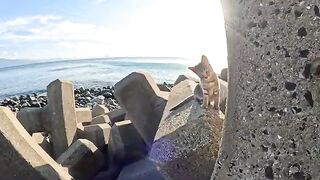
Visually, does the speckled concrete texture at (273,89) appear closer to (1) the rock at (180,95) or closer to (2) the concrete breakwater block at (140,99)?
(1) the rock at (180,95)

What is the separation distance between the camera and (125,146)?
108 inches

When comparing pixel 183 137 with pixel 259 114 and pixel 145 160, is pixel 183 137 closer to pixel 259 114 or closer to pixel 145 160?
pixel 145 160

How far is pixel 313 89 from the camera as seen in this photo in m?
1.19

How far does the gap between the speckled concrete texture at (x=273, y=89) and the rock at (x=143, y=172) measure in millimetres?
907

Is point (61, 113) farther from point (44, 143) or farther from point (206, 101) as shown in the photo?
point (206, 101)

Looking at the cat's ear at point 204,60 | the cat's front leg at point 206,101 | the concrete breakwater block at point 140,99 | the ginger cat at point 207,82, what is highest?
the cat's ear at point 204,60

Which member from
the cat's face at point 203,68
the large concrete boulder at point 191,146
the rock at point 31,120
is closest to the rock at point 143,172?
the large concrete boulder at point 191,146

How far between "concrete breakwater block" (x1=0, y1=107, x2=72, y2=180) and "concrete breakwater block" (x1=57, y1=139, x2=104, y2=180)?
49cm

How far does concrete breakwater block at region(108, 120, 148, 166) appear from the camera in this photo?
274cm

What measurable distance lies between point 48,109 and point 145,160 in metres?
0.94

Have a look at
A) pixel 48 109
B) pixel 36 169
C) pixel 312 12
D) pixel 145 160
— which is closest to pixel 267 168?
pixel 312 12

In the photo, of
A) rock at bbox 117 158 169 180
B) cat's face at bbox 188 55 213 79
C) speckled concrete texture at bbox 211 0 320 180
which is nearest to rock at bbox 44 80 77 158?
rock at bbox 117 158 169 180

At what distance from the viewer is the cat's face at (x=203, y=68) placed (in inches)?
86.5

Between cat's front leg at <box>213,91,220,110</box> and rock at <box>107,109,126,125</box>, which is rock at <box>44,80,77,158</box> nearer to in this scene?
rock at <box>107,109,126,125</box>
